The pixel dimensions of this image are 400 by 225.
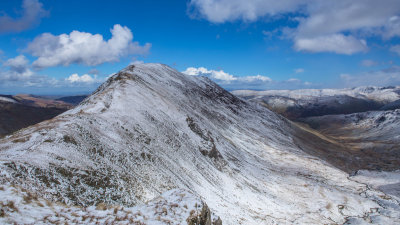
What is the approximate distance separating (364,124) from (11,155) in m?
229

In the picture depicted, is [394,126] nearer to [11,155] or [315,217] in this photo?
[315,217]

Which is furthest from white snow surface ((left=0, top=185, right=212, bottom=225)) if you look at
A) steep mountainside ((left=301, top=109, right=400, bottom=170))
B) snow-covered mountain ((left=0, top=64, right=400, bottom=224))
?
steep mountainside ((left=301, top=109, right=400, bottom=170))

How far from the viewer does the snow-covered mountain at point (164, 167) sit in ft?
62.5

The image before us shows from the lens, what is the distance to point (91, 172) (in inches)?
821

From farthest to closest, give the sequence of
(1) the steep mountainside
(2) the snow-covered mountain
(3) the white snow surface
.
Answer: (1) the steep mountainside, (2) the snow-covered mountain, (3) the white snow surface

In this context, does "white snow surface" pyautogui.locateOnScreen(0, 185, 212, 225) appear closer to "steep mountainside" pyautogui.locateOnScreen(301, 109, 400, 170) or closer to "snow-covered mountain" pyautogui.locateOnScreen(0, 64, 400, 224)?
"snow-covered mountain" pyautogui.locateOnScreen(0, 64, 400, 224)

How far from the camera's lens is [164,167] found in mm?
31547

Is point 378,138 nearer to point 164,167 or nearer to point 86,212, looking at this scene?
point 164,167

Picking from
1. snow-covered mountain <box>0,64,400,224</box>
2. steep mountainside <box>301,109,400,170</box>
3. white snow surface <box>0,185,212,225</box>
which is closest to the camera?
white snow surface <box>0,185,212,225</box>

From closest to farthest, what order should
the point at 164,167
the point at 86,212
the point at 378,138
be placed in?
the point at 86,212 → the point at 164,167 → the point at 378,138

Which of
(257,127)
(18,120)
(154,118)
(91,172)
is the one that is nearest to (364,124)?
(257,127)

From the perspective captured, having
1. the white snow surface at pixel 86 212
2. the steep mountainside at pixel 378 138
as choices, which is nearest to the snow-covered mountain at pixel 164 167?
the white snow surface at pixel 86 212

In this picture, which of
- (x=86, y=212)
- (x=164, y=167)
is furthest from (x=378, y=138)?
(x=86, y=212)

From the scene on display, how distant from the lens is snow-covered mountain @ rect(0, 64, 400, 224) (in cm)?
1906
